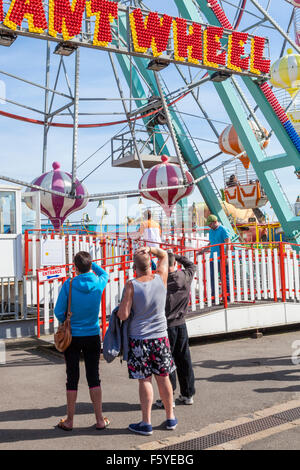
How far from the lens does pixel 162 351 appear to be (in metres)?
4.56

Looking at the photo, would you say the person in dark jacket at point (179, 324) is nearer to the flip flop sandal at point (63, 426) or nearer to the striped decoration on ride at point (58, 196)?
the flip flop sandal at point (63, 426)

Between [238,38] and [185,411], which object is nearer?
[185,411]

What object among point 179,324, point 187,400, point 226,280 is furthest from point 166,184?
point 187,400

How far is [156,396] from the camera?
5.86 metres

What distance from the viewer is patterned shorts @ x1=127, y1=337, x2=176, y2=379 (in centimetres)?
450

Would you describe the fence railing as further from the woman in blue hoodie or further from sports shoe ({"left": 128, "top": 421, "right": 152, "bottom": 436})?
sports shoe ({"left": 128, "top": 421, "right": 152, "bottom": 436})

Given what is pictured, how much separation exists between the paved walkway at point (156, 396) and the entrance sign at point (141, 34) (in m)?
7.09

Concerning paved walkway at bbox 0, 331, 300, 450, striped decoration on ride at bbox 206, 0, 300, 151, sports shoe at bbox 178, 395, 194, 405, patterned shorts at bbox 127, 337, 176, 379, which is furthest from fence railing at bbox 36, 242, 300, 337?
striped decoration on ride at bbox 206, 0, 300, 151

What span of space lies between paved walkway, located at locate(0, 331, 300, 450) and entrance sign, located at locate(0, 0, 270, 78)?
7093mm

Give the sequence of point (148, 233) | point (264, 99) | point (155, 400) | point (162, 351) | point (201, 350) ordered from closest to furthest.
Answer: point (162, 351)
point (155, 400)
point (201, 350)
point (148, 233)
point (264, 99)

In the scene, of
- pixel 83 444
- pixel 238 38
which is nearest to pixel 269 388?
pixel 83 444

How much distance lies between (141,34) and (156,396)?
9.55m
